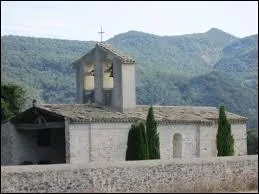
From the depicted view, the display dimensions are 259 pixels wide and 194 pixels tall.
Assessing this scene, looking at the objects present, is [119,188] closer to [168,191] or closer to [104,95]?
[168,191]

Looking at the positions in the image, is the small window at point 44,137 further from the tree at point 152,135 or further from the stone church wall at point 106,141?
the tree at point 152,135

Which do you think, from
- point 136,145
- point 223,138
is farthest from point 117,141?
point 223,138

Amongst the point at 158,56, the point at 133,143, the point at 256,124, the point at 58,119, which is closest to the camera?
the point at 133,143

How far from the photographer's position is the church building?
118 feet

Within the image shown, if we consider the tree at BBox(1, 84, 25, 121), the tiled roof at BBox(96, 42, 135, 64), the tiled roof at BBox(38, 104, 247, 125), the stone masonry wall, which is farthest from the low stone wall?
the tree at BBox(1, 84, 25, 121)

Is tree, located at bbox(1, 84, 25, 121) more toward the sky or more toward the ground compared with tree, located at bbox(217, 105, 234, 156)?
more toward the sky

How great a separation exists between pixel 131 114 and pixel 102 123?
90.0 inches

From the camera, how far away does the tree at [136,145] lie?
32938mm

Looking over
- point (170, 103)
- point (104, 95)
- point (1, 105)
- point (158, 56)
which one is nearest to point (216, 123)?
point (104, 95)

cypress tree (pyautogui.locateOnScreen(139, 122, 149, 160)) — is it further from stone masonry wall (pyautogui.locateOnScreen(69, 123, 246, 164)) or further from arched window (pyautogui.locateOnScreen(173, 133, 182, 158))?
arched window (pyautogui.locateOnScreen(173, 133, 182, 158))

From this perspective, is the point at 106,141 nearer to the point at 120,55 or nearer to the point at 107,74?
the point at 120,55

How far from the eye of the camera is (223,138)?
36812 millimetres

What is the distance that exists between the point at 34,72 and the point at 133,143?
53983 mm

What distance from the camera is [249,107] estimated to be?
95250mm
